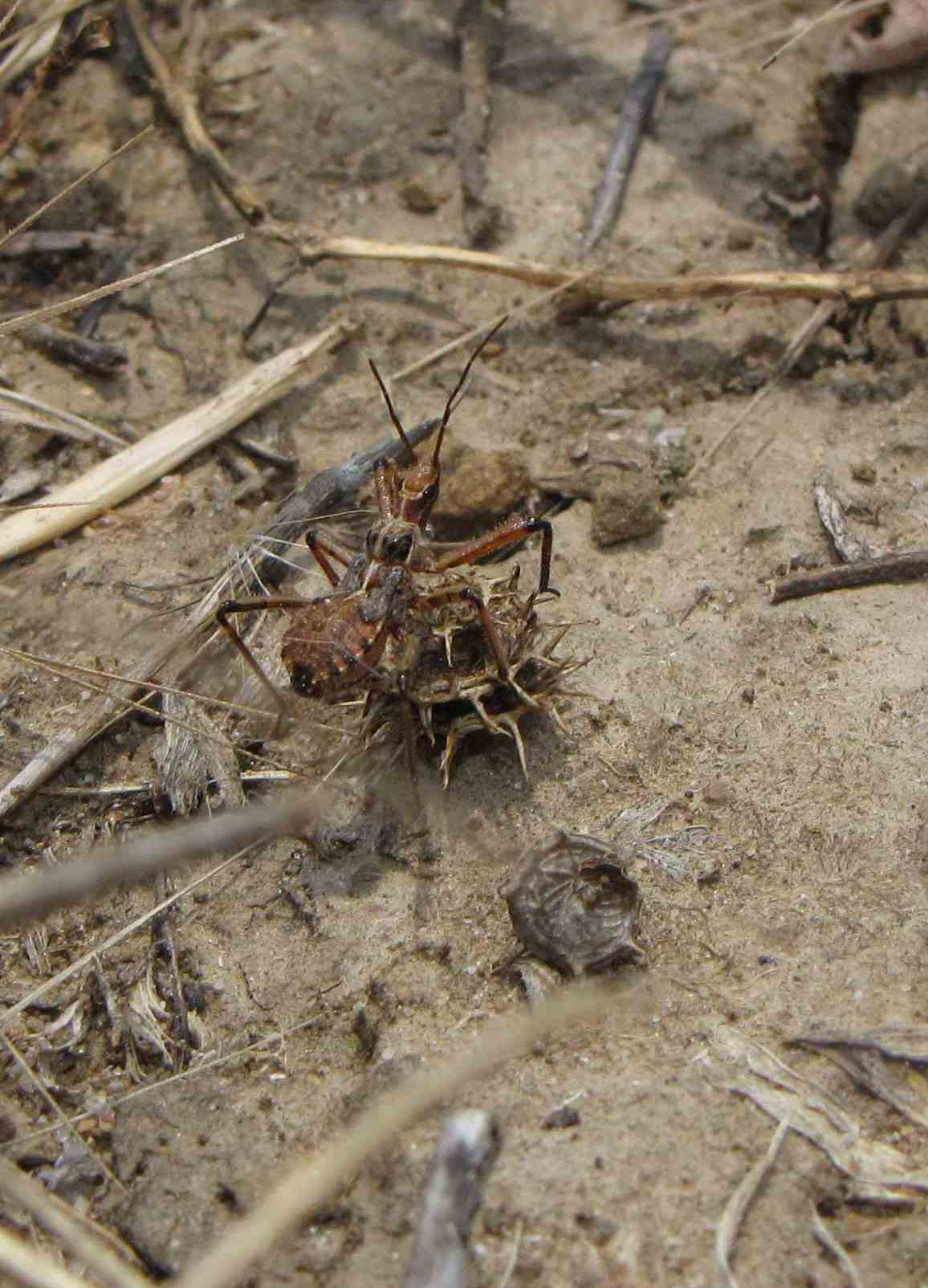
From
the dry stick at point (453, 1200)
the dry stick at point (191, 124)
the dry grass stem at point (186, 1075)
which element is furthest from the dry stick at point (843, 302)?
the dry stick at point (453, 1200)

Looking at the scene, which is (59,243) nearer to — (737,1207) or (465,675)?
(465,675)

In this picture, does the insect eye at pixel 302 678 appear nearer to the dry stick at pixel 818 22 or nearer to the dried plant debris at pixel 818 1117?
the dried plant debris at pixel 818 1117

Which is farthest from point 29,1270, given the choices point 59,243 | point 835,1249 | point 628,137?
point 628,137

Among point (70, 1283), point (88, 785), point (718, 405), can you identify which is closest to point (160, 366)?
point (88, 785)

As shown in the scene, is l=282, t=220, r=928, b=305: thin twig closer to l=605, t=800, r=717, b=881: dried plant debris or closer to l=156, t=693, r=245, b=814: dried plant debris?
l=156, t=693, r=245, b=814: dried plant debris

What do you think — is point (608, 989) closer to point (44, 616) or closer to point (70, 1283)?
point (70, 1283)
